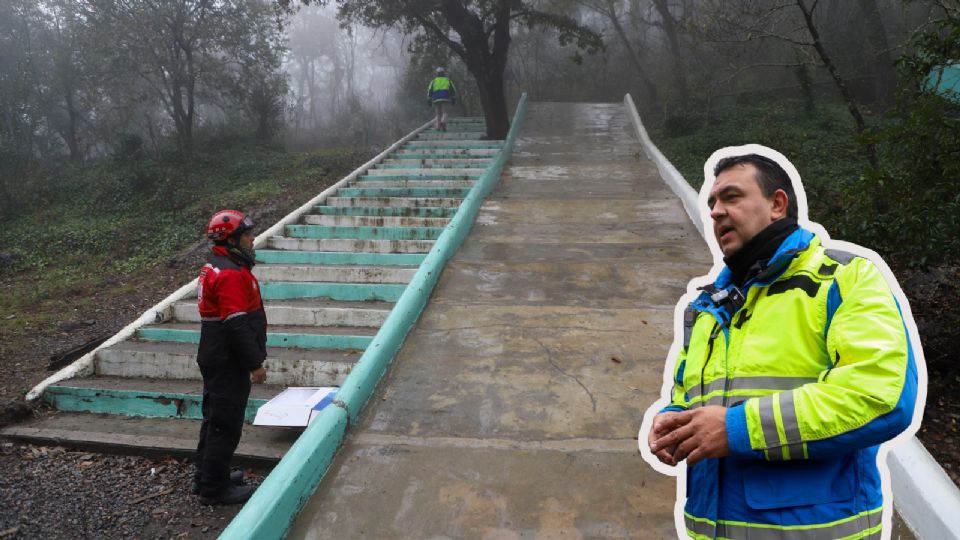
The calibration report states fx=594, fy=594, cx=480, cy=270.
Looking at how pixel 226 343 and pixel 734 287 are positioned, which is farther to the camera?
pixel 226 343

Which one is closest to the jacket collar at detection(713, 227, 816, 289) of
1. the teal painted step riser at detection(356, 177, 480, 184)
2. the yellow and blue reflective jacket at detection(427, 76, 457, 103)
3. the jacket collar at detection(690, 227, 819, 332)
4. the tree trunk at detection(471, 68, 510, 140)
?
the jacket collar at detection(690, 227, 819, 332)

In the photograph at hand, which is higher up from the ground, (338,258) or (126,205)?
(126,205)

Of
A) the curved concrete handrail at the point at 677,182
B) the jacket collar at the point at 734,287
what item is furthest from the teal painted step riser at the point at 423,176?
the jacket collar at the point at 734,287

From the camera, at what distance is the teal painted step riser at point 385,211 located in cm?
805

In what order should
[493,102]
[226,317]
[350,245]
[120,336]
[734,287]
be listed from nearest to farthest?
[734,287], [226,317], [120,336], [350,245], [493,102]

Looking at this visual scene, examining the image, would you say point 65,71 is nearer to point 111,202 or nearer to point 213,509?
point 111,202

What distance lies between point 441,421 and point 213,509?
5.28ft

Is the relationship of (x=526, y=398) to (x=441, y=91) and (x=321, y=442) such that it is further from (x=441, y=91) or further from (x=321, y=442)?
(x=441, y=91)

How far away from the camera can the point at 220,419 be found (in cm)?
358

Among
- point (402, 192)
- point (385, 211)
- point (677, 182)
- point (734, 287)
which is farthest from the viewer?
point (402, 192)

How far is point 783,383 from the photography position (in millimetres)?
1316

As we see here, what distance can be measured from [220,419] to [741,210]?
324 cm

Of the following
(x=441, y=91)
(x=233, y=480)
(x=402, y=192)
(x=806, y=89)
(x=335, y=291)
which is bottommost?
(x=233, y=480)

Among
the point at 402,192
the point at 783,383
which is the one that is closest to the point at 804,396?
the point at 783,383
